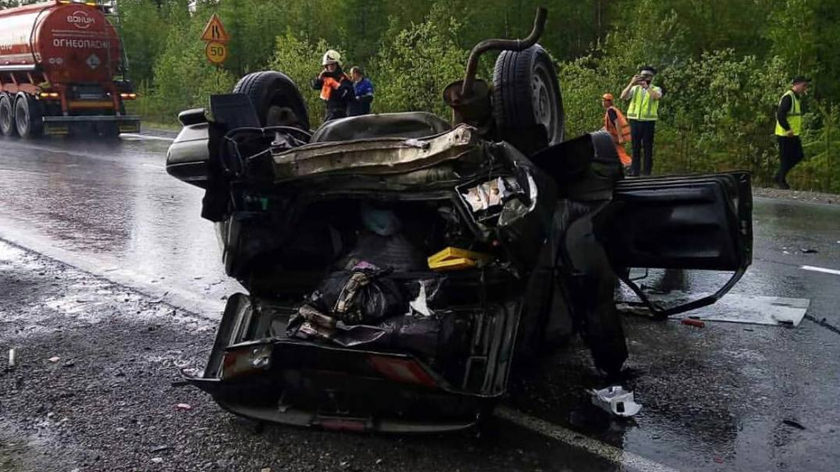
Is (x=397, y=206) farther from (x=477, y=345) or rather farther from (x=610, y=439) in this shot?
(x=610, y=439)

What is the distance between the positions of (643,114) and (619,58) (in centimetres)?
450

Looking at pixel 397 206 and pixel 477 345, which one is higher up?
pixel 397 206

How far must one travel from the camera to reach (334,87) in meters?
12.6

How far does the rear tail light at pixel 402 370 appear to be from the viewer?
2900 millimetres

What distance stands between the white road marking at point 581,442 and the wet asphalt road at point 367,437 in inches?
0.6

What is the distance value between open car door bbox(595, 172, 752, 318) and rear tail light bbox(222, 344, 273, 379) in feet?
5.54

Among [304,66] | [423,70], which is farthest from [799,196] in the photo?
[304,66]

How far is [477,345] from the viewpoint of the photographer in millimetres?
3232

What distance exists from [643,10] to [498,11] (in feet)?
22.2

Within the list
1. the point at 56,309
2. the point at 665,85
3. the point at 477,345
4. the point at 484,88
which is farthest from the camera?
the point at 665,85

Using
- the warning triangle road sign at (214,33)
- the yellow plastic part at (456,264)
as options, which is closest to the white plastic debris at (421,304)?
the yellow plastic part at (456,264)

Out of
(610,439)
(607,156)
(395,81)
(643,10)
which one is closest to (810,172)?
(643,10)

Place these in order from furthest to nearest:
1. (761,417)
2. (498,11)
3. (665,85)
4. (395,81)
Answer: (498,11)
(395,81)
(665,85)
(761,417)

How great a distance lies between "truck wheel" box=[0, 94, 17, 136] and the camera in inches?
818
